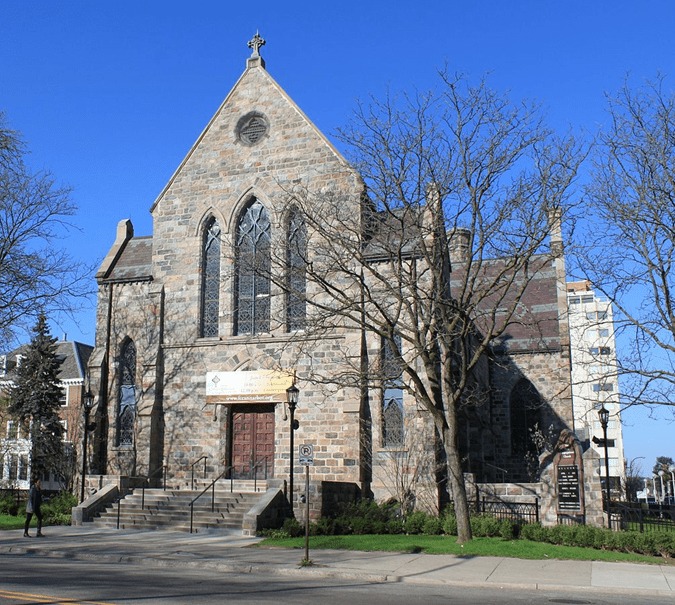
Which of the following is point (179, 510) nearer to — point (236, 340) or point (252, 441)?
point (252, 441)

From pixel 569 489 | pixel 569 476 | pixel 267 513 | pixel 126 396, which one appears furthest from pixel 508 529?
pixel 126 396

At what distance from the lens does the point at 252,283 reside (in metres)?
27.9

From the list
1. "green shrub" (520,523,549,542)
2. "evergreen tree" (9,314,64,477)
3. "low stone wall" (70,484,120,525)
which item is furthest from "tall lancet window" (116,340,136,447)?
"green shrub" (520,523,549,542)

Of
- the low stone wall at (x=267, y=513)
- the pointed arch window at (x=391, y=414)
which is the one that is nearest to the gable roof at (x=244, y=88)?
the pointed arch window at (x=391, y=414)

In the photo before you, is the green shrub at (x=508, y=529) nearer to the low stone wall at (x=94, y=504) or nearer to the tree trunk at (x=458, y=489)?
the tree trunk at (x=458, y=489)

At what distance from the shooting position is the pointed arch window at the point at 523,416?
34.4 meters

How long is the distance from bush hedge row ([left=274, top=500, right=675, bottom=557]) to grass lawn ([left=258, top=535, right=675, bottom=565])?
384mm

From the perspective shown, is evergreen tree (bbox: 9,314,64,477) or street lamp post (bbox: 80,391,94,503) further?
evergreen tree (bbox: 9,314,64,477)

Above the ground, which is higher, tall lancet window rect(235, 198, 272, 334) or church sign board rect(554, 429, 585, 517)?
tall lancet window rect(235, 198, 272, 334)

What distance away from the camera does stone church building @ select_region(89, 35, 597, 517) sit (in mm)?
25250

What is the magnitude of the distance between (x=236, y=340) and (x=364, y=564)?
12.9 meters

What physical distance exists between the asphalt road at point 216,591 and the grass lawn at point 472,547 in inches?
163

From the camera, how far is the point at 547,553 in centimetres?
1722

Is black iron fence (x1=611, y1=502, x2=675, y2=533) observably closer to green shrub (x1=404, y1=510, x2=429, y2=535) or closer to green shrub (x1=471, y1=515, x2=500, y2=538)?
green shrub (x1=471, y1=515, x2=500, y2=538)
